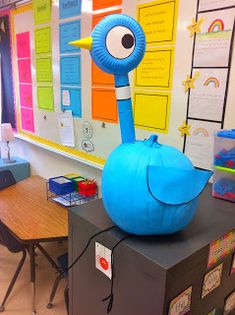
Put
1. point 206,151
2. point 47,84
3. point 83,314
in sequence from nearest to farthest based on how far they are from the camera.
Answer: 1. point 83,314
2. point 206,151
3. point 47,84

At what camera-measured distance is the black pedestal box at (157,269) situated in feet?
2.10

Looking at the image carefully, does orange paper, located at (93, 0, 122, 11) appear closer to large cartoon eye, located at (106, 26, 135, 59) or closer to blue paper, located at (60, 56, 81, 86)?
blue paper, located at (60, 56, 81, 86)

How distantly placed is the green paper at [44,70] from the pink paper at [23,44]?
22cm

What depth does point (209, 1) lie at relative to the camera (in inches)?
50.2

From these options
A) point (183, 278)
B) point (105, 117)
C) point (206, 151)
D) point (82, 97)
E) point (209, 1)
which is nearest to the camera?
point (183, 278)

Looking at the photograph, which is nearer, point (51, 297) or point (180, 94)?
point (180, 94)

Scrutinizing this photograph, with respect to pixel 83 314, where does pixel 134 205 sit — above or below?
above

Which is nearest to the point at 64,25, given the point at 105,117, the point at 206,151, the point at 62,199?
the point at 105,117

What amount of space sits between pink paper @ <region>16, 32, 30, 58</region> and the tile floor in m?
1.87

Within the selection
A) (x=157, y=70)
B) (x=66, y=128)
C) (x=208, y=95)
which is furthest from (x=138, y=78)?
(x=66, y=128)

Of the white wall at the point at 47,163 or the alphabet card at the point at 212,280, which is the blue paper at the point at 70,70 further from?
the alphabet card at the point at 212,280

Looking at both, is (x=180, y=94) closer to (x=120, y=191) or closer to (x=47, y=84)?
(x=120, y=191)

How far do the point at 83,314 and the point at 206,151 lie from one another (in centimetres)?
92

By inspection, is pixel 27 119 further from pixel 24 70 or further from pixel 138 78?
pixel 138 78
